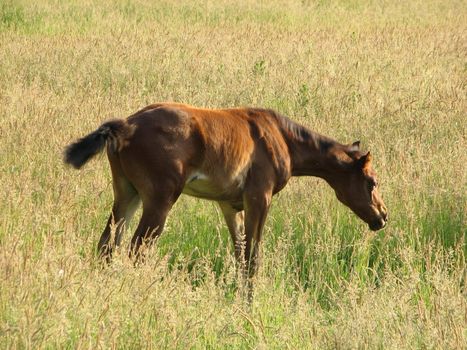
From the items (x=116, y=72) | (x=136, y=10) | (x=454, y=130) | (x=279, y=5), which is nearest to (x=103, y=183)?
(x=454, y=130)

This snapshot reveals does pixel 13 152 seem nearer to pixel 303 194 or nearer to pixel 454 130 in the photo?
pixel 303 194

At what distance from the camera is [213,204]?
7742mm

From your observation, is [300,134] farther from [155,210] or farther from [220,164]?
[155,210]

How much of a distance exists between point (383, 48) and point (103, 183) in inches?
343

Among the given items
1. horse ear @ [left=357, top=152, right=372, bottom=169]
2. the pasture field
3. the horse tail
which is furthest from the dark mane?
the horse tail

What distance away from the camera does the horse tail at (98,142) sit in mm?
6055

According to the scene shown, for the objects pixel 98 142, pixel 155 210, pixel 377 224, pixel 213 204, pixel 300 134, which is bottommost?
pixel 213 204

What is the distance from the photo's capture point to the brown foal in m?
6.23

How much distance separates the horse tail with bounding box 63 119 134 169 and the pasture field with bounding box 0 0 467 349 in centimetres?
17

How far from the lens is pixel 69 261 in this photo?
4.61 meters

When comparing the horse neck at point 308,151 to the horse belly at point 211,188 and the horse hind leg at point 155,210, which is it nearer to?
the horse belly at point 211,188

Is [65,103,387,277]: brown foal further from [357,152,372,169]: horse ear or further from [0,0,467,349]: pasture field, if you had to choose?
[0,0,467,349]: pasture field

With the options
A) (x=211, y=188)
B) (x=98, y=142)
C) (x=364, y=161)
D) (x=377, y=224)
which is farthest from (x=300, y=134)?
(x=98, y=142)

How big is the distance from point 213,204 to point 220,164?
121 centimetres
